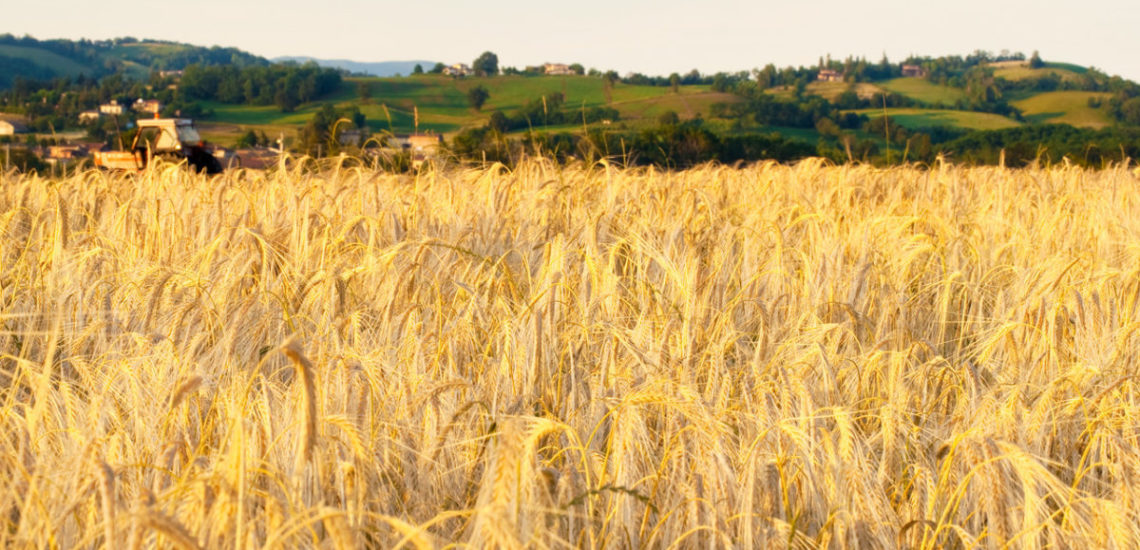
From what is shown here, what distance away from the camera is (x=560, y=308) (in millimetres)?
2781

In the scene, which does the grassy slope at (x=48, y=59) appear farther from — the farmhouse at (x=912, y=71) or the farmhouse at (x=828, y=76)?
the farmhouse at (x=912, y=71)

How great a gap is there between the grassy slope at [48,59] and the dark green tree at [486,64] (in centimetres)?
10654

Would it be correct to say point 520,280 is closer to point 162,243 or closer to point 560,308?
point 560,308

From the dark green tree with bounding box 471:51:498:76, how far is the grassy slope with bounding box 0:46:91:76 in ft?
350

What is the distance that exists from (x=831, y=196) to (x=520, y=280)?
9.28 ft

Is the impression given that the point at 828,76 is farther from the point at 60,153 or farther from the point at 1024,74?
the point at 60,153

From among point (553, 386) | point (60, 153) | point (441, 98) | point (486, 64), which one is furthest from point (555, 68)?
point (553, 386)

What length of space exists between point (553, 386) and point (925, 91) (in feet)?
253

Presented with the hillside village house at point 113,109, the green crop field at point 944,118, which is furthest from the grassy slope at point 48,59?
the green crop field at point 944,118

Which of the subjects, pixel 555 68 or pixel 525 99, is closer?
pixel 525 99

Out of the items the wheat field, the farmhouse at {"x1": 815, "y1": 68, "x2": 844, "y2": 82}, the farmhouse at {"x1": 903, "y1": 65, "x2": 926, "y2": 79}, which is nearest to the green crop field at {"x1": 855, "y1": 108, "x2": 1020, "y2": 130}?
the farmhouse at {"x1": 815, "y1": 68, "x2": 844, "y2": 82}

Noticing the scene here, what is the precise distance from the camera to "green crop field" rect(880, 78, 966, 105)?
6675 cm

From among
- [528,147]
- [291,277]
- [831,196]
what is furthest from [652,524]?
[528,147]

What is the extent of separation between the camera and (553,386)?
2.28 meters
